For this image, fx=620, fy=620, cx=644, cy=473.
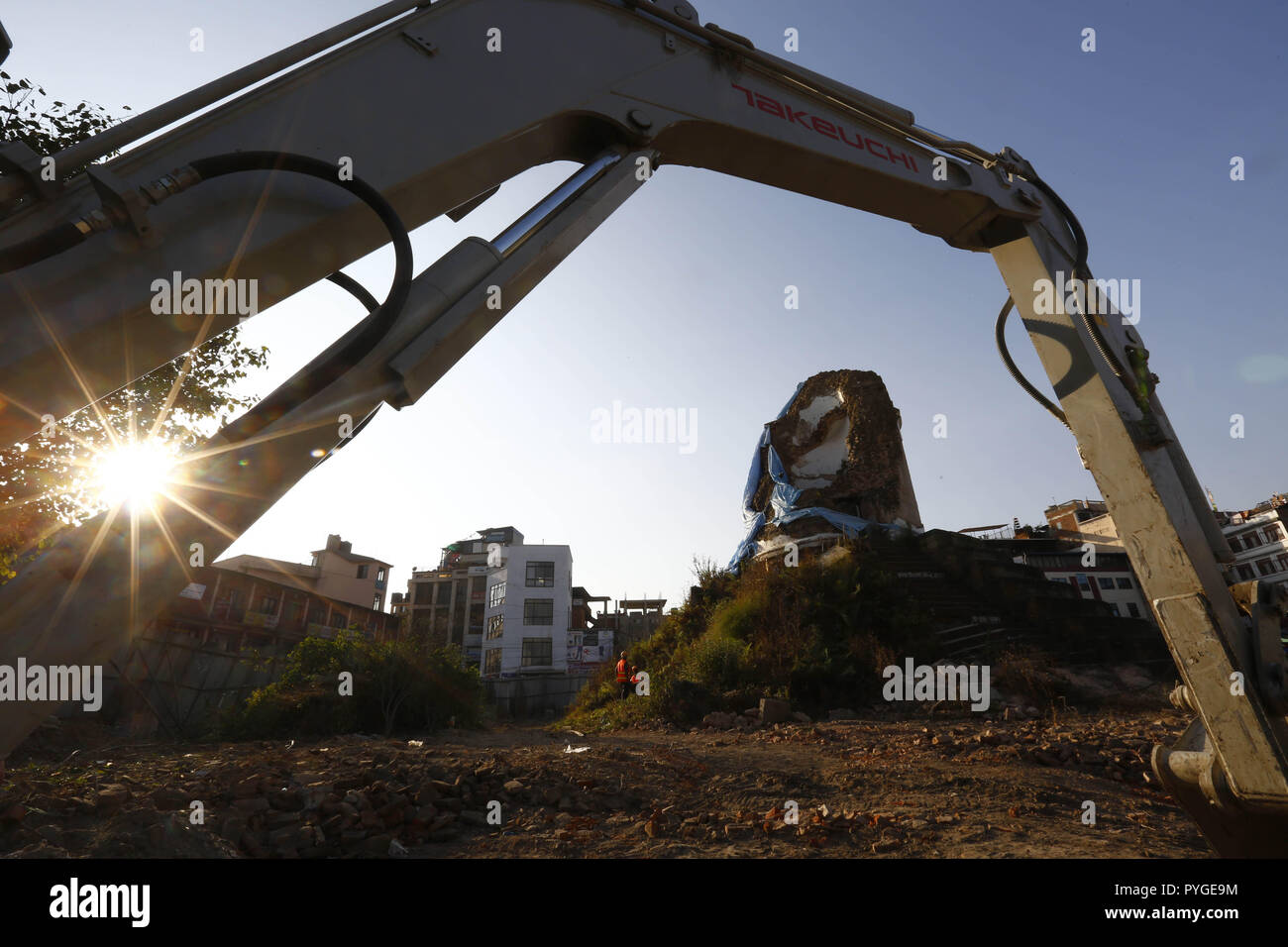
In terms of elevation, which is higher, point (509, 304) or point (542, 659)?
point (509, 304)

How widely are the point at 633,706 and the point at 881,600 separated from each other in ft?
16.2

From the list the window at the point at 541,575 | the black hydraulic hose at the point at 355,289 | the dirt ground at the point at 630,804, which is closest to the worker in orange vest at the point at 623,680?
the dirt ground at the point at 630,804

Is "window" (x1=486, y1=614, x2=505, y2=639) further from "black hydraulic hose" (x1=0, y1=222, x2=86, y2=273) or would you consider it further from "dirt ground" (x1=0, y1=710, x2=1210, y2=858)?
"black hydraulic hose" (x1=0, y1=222, x2=86, y2=273)

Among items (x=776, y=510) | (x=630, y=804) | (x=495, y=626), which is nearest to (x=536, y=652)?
(x=495, y=626)

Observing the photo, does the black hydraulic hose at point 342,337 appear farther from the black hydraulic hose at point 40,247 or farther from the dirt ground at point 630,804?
the dirt ground at point 630,804

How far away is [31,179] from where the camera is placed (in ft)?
5.08

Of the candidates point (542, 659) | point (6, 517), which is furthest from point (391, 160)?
point (542, 659)

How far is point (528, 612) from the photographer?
35.3 m

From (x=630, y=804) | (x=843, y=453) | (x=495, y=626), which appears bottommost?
(x=495, y=626)

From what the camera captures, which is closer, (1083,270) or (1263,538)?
(1083,270)

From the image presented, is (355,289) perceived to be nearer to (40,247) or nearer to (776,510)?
(40,247)

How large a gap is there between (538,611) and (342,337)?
3503 cm
